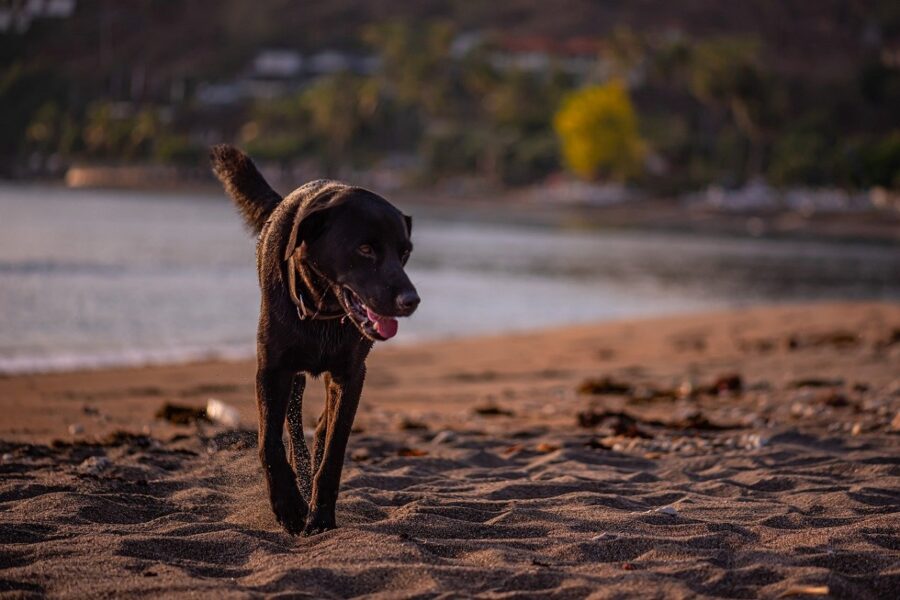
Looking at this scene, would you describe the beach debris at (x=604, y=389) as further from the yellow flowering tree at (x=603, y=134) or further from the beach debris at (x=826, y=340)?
the yellow flowering tree at (x=603, y=134)

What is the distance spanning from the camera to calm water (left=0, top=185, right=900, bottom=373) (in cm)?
1912

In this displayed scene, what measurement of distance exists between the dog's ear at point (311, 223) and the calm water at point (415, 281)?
19.1 feet

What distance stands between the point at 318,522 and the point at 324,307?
42.6 inches

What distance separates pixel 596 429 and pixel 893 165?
8704 centimetres

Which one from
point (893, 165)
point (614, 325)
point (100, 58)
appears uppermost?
point (100, 58)

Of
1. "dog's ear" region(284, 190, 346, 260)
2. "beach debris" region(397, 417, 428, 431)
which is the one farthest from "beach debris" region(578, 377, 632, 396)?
"dog's ear" region(284, 190, 346, 260)

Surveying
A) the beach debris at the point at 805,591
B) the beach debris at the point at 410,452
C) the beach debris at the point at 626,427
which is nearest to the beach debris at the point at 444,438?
the beach debris at the point at 410,452

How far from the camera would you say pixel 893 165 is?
294 ft

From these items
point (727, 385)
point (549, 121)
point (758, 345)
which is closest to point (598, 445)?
point (727, 385)

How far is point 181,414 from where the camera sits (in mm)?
9891

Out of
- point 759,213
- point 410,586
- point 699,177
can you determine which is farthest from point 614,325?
point 699,177

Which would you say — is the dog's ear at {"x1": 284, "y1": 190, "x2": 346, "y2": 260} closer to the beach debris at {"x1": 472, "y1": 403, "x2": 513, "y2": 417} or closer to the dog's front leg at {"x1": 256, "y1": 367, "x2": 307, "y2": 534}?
the dog's front leg at {"x1": 256, "y1": 367, "x2": 307, "y2": 534}

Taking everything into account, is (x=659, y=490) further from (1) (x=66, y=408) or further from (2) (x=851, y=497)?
(1) (x=66, y=408)

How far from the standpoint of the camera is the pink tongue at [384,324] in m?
5.03
